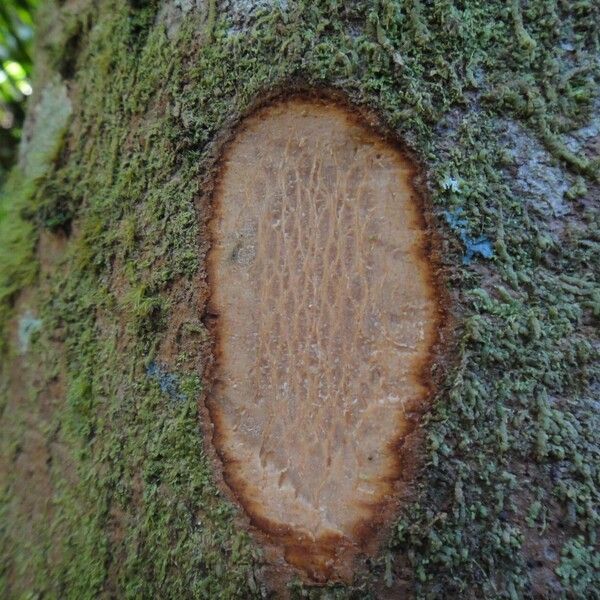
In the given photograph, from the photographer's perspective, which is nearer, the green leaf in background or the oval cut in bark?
the oval cut in bark

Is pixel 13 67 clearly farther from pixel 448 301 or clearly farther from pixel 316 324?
pixel 448 301

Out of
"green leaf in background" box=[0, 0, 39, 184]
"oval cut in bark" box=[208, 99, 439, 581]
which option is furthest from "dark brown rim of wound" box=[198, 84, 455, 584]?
"green leaf in background" box=[0, 0, 39, 184]

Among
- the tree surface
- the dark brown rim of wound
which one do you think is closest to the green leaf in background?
the tree surface

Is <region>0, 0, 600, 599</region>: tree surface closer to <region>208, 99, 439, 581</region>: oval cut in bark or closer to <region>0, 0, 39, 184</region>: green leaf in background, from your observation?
→ <region>208, 99, 439, 581</region>: oval cut in bark

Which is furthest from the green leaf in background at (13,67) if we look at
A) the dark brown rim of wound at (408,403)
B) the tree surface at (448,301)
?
the dark brown rim of wound at (408,403)

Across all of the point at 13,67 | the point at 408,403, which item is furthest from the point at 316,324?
the point at 13,67
